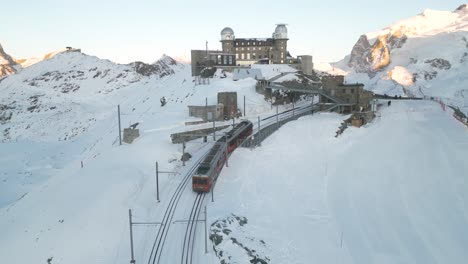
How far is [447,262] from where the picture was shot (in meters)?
30.4

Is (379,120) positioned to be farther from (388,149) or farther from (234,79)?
(234,79)

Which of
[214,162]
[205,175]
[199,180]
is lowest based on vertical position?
[199,180]

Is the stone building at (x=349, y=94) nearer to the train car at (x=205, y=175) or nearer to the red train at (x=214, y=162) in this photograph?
the red train at (x=214, y=162)

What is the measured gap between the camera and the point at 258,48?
11125cm

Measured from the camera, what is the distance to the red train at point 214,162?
3725cm

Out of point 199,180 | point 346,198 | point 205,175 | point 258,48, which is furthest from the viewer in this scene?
point 258,48

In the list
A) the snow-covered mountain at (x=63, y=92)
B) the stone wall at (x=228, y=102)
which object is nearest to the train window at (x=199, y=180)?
the stone wall at (x=228, y=102)

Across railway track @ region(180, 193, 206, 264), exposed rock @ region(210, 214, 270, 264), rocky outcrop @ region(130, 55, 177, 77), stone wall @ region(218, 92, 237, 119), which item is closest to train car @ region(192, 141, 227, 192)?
railway track @ region(180, 193, 206, 264)

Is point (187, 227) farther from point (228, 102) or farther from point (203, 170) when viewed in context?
point (228, 102)

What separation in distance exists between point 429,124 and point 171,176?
49.9m

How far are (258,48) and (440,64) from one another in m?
108

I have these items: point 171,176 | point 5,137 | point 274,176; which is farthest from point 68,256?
point 5,137

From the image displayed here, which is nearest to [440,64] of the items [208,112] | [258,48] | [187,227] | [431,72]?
[431,72]

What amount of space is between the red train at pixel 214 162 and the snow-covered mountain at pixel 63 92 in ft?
189
